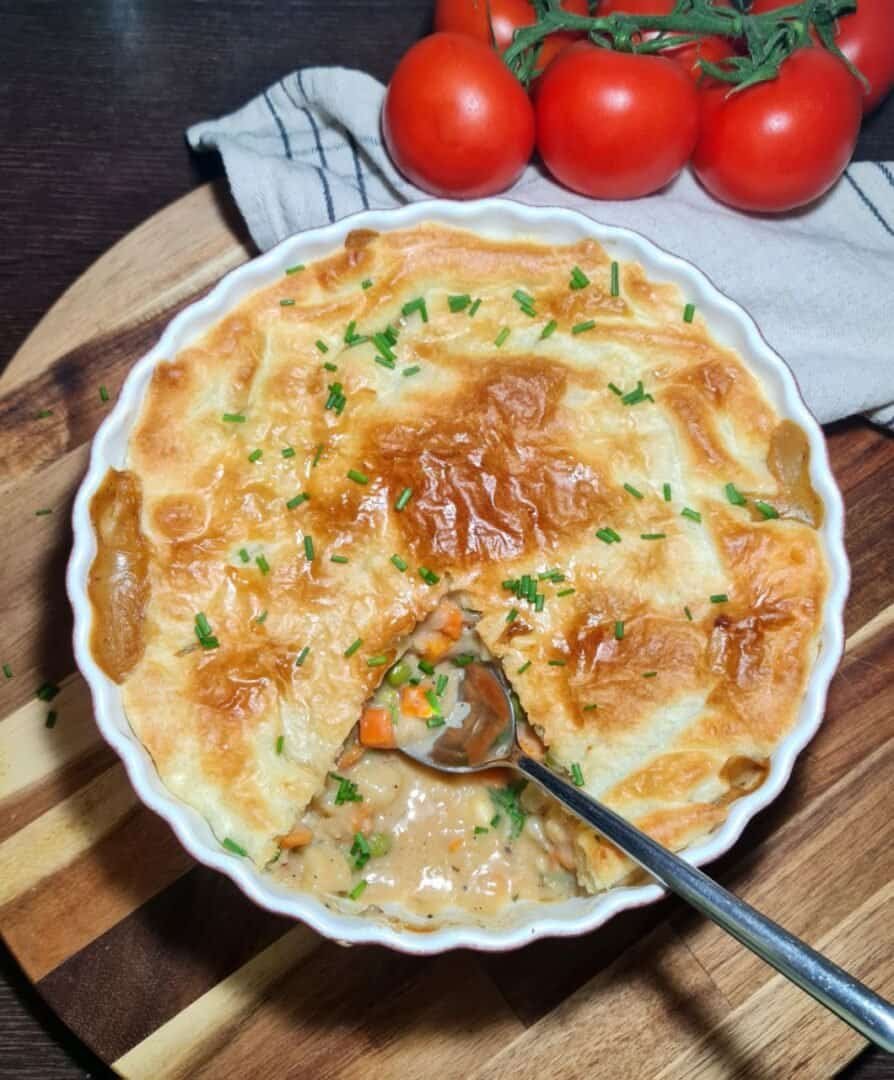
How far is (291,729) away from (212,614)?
293 mm

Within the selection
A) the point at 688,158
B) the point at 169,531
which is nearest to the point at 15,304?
the point at 169,531

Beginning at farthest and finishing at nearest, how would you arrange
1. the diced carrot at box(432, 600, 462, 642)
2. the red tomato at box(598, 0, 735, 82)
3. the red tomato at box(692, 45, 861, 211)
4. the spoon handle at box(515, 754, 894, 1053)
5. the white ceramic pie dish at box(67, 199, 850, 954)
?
the red tomato at box(598, 0, 735, 82)
the red tomato at box(692, 45, 861, 211)
the diced carrot at box(432, 600, 462, 642)
the white ceramic pie dish at box(67, 199, 850, 954)
the spoon handle at box(515, 754, 894, 1053)

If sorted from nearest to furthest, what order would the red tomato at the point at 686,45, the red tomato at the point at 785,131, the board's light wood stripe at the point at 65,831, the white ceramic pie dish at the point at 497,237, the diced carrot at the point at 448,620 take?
the white ceramic pie dish at the point at 497,237, the diced carrot at the point at 448,620, the board's light wood stripe at the point at 65,831, the red tomato at the point at 785,131, the red tomato at the point at 686,45

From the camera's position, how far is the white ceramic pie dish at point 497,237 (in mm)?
2301

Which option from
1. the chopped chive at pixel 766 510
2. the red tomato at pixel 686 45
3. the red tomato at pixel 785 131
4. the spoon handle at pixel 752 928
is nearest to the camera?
the spoon handle at pixel 752 928

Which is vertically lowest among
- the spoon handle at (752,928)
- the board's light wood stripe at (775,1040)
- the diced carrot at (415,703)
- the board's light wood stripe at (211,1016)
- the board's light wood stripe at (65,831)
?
the board's light wood stripe at (775,1040)

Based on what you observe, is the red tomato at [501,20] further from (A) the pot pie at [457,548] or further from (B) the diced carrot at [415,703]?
(B) the diced carrot at [415,703]

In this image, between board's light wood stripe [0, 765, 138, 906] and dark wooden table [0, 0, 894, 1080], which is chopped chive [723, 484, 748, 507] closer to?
dark wooden table [0, 0, 894, 1080]

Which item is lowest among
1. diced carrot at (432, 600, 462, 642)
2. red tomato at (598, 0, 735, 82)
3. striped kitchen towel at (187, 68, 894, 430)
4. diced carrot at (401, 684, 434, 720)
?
diced carrot at (401, 684, 434, 720)

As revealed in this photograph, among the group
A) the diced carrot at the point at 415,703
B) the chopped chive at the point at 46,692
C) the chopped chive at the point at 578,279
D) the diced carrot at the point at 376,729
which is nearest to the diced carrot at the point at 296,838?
the diced carrot at the point at 376,729

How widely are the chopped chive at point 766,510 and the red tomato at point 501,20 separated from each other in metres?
1.35

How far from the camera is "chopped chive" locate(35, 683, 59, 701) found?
2732mm

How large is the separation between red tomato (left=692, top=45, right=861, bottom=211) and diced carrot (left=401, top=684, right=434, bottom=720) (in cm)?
148

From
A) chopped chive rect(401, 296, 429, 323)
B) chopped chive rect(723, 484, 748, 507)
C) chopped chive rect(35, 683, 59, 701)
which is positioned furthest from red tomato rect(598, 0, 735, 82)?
chopped chive rect(35, 683, 59, 701)
